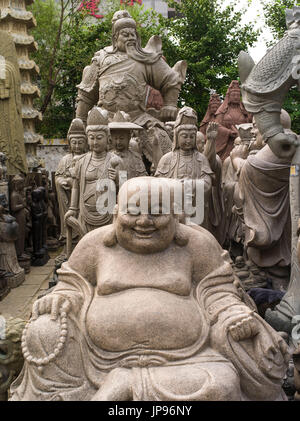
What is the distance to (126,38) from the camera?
717 centimetres

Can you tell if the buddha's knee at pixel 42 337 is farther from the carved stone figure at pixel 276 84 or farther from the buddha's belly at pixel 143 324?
the carved stone figure at pixel 276 84

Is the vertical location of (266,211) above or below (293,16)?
below

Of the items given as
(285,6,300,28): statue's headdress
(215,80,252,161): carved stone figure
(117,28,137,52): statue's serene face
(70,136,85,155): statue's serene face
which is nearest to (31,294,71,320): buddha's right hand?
(285,6,300,28): statue's headdress

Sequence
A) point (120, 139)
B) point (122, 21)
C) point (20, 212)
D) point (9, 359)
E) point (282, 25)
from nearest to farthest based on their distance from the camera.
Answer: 1. point (9, 359)
2. point (120, 139)
3. point (122, 21)
4. point (20, 212)
5. point (282, 25)

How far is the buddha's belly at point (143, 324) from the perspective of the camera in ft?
8.94

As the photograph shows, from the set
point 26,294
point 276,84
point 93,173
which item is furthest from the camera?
point 26,294

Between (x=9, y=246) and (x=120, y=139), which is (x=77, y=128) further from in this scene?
(x=9, y=246)

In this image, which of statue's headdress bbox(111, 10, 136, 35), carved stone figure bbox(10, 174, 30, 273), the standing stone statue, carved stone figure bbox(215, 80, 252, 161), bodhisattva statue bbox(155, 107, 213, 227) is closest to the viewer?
bodhisattva statue bbox(155, 107, 213, 227)

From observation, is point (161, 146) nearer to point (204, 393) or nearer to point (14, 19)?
point (204, 393)

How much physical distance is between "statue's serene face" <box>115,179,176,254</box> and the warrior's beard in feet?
16.0

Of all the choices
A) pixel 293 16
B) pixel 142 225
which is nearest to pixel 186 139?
pixel 293 16

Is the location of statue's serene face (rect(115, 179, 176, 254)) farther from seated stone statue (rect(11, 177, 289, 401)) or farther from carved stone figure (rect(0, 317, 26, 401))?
carved stone figure (rect(0, 317, 26, 401))

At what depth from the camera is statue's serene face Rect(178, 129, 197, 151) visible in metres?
5.56

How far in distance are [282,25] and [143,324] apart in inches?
646
